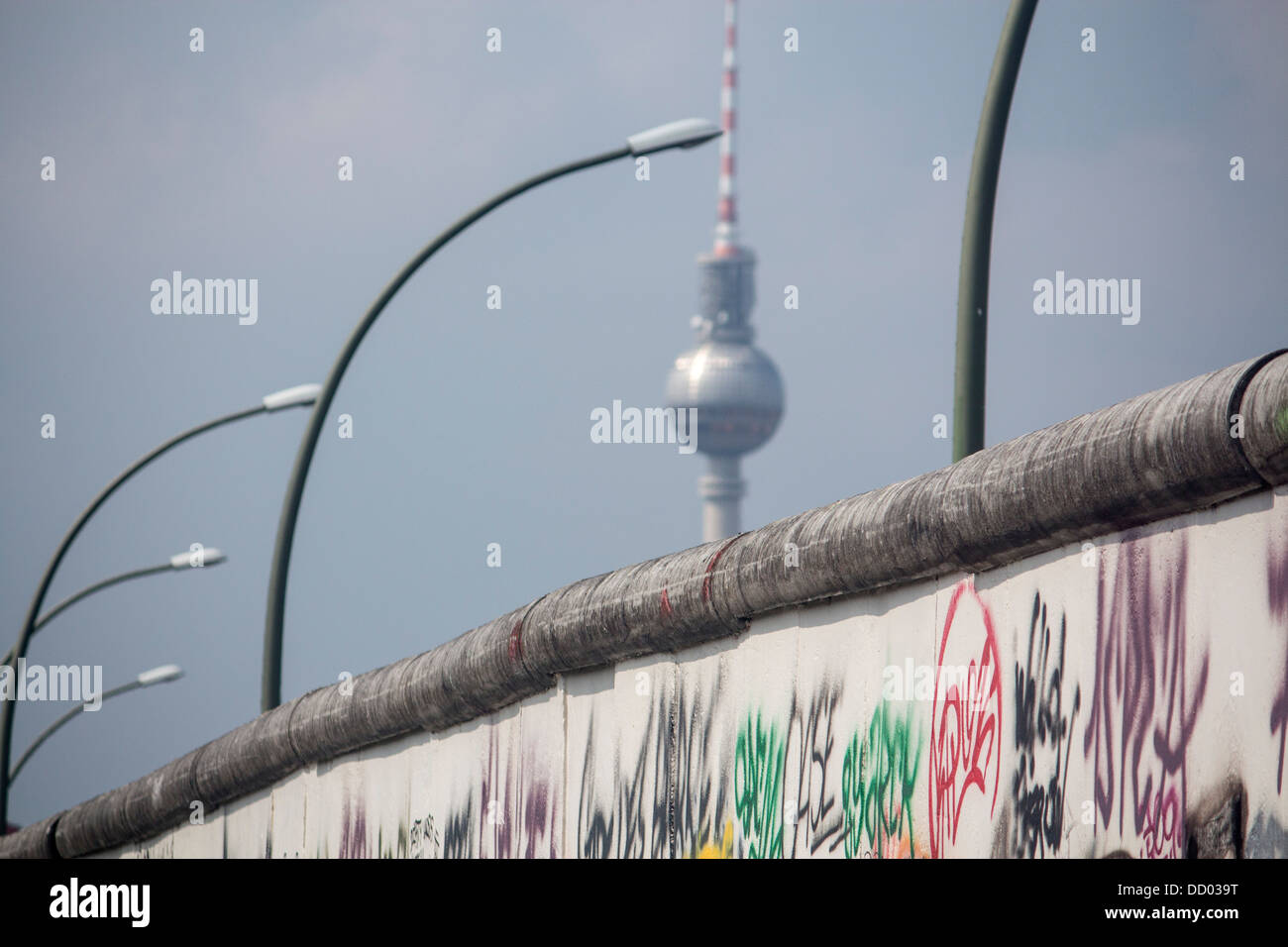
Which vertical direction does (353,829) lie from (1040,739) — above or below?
below

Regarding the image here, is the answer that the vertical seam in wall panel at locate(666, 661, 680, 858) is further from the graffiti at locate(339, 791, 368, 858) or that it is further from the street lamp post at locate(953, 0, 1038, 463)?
the graffiti at locate(339, 791, 368, 858)

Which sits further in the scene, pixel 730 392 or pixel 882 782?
pixel 730 392

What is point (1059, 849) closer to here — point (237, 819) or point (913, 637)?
point (913, 637)

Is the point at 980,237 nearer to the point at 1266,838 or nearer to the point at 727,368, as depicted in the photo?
the point at 1266,838

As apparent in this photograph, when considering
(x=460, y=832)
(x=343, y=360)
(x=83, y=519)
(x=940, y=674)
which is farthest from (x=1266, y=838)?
(x=83, y=519)

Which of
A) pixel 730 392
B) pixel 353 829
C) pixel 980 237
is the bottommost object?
pixel 353 829

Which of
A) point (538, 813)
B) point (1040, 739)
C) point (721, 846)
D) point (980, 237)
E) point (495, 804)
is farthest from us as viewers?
point (980, 237)

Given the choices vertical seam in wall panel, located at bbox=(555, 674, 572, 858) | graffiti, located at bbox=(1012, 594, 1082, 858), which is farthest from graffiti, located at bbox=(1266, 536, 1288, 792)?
vertical seam in wall panel, located at bbox=(555, 674, 572, 858)

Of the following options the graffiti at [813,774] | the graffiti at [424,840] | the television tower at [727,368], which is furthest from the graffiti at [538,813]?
the television tower at [727,368]
